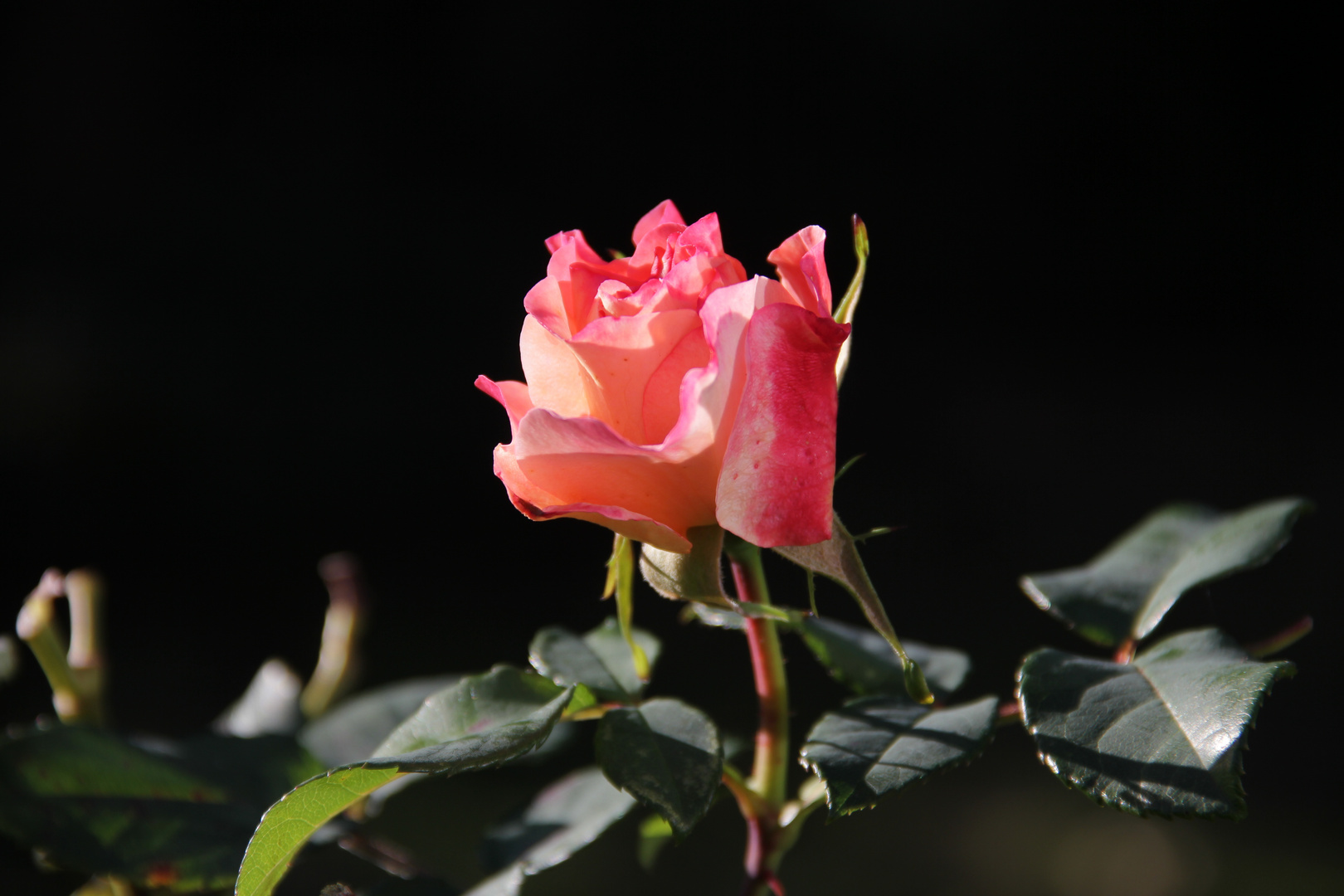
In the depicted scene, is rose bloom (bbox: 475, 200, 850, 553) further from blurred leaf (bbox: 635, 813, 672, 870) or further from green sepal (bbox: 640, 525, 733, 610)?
blurred leaf (bbox: 635, 813, 672, 870)

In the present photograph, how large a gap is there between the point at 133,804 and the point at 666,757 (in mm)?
181

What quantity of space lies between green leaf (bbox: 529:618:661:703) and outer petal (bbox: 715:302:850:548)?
95mm

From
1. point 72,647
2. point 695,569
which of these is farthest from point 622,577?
point 72,647

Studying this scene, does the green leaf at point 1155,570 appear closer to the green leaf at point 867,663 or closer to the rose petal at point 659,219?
the green leaf at point 867,663

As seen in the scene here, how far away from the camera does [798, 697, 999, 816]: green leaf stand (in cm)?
23

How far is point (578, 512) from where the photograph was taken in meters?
0.21

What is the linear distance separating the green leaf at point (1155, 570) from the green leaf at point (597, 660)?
0.45ft

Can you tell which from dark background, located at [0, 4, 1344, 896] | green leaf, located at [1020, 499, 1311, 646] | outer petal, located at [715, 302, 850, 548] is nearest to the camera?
outer petal, located at [715, 302, 850, 548]

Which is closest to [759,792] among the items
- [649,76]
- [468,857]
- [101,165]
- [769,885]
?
[769,885]

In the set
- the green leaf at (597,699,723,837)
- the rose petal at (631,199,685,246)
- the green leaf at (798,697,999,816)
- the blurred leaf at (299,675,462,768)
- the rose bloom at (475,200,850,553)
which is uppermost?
the rose petal at (631,199,685,246)

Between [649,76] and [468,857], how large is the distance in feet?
5.16

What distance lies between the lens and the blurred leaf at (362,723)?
0.39 meters

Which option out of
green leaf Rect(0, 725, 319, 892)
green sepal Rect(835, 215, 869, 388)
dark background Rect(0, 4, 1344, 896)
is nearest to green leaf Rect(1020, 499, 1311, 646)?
green sepal Rect(835, 215, 869, 388)

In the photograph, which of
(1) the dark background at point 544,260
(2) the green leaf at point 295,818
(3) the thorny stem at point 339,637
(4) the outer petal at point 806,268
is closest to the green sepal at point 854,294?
(4) the outer petal at point 806,268
